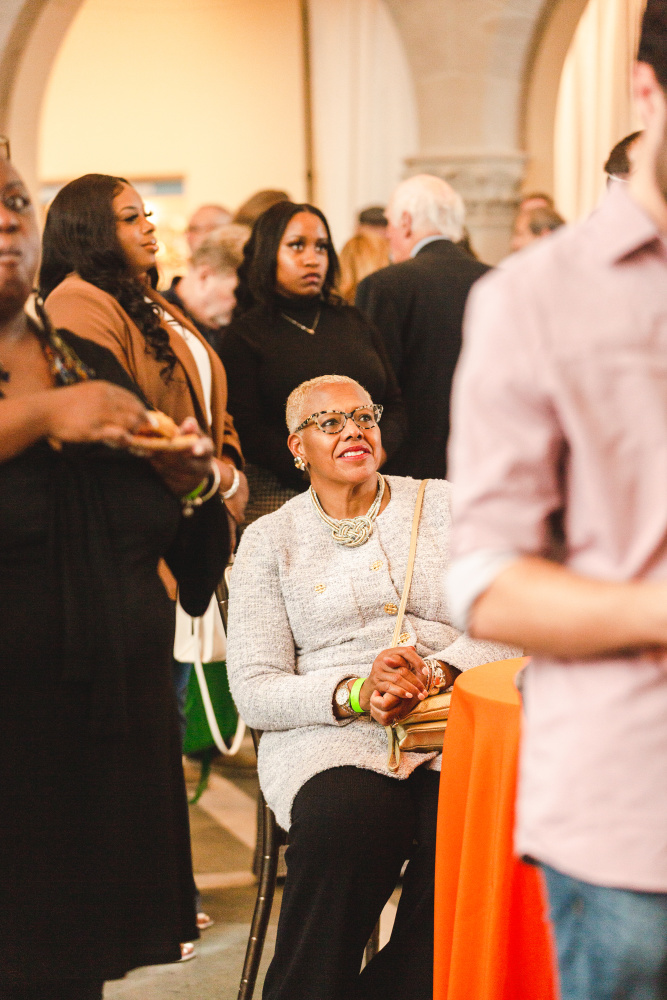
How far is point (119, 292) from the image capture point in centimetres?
237

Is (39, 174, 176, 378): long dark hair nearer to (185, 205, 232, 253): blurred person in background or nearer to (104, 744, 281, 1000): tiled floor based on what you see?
(104, 744, 281, 1000): tiled floor

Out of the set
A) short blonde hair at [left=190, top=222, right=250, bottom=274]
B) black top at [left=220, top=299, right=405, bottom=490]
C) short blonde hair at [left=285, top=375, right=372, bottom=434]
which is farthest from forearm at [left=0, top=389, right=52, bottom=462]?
short blonde hair at [left=190, top=222, right=250, bottom=274]

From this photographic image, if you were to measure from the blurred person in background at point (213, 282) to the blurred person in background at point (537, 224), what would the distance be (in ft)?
4.83

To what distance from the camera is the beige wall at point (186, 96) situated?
9.20 metres

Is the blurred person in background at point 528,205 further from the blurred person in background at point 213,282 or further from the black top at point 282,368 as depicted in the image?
the black top at point 282,368

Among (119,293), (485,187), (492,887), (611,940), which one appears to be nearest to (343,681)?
(492,887)

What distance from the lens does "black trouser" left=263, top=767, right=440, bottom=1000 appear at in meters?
2.07

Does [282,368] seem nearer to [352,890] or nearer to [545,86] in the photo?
[352,890]

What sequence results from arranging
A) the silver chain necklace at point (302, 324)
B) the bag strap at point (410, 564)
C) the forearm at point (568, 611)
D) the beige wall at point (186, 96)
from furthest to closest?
Result: the beige wall at point (186, 96)
the silver chain necklace at point (302, 324)
the bag strap at point (410, 564)
the forearm at point (568, 611)

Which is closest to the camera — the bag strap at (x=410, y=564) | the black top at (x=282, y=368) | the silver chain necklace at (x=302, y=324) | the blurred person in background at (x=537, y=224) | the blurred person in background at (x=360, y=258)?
the bag strap at (x=410, y=564)

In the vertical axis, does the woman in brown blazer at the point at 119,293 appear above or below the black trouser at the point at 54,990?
above

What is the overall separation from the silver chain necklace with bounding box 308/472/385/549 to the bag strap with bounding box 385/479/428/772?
9cm

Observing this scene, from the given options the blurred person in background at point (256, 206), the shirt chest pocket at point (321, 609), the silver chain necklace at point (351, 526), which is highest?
the blurred person in background at point (256, 206)

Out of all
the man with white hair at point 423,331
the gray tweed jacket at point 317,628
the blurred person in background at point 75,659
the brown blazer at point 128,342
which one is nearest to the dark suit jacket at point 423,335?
the man with white hair at point 423,331
